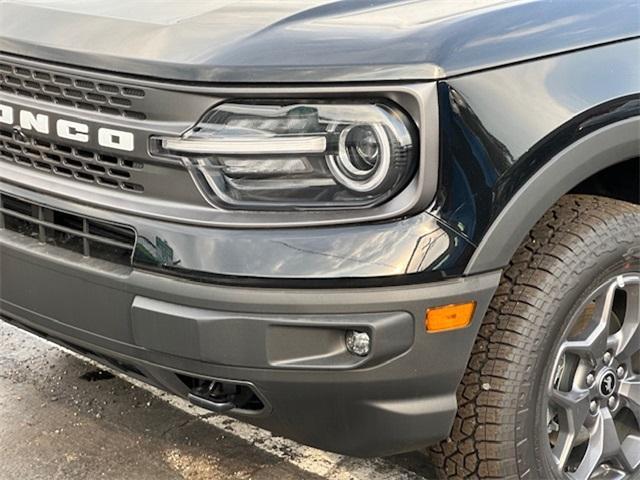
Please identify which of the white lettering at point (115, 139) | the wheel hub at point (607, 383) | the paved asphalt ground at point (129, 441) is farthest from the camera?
the paved asphalt ground at point (129, 441)

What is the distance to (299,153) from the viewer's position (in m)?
1.95

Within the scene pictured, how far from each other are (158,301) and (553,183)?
995mm

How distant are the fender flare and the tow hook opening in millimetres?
628

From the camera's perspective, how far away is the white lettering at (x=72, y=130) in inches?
84.6

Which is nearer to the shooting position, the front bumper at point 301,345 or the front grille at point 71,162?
the front bumper at point 301,345

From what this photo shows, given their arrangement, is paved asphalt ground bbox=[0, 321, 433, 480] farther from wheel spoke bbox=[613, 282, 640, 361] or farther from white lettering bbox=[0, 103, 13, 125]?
white lettering bbox=[0, 103, 13, 125]

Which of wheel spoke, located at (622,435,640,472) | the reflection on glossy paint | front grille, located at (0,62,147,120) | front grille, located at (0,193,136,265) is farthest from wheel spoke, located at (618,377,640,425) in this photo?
front grille, located at (0,62,147,120)

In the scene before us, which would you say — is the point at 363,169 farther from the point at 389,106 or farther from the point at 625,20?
the point at 625,20

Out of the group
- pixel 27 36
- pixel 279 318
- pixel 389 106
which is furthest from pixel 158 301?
pixel 27 36

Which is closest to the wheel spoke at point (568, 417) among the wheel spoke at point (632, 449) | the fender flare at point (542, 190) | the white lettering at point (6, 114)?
the wheel spoke at point (632, 449)

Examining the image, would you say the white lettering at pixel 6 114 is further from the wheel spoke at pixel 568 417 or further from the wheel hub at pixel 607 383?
the wheel hub at pixel 607 383

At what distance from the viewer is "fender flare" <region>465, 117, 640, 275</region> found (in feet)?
6.57

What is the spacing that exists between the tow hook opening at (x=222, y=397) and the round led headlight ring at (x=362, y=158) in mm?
582

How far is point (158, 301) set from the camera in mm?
2025
